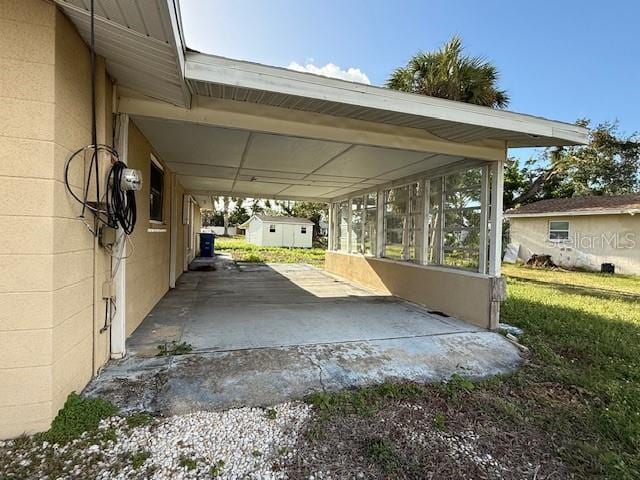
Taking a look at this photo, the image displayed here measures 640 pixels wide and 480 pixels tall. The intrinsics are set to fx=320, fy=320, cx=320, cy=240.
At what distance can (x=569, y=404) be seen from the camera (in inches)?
107

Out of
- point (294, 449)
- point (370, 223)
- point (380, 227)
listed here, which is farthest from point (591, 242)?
point (294, 449)

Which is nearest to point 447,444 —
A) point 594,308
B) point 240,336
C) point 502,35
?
point 240,336

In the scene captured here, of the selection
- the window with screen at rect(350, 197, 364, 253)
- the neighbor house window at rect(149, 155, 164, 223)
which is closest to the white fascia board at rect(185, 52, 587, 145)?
the neighbor house window at rect(149, 155, 164, 223)

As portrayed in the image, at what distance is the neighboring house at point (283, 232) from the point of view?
26.3m

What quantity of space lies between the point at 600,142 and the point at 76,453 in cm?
2679

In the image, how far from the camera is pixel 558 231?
14.8 m

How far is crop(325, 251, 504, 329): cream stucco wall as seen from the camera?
4688 mm

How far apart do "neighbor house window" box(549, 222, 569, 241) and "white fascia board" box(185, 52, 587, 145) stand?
42.9 ft

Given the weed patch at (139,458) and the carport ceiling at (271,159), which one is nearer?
the weed patch at (139,458)

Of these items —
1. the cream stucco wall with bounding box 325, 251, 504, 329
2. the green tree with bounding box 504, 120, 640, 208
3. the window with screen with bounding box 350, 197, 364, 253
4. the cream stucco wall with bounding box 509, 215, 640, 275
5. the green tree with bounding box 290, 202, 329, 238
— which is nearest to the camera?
the cream stucco wall with bounding box 325, 251, 504, 329

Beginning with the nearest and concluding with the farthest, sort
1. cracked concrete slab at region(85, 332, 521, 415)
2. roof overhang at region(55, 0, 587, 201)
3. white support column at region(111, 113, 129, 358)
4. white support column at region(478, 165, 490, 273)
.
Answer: roof overhang at region(55, 0, 587, 201) < cracked concrete slab at region(85, 332, 521, 415) < white support column at region(111, 113, 129, 358) < white support column at region(478, 165, 490, 273)

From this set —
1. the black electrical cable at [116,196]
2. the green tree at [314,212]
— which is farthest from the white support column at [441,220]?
the green tree at [314,212]

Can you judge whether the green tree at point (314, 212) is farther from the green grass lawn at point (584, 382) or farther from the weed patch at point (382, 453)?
the weed patch at point (382, 453)

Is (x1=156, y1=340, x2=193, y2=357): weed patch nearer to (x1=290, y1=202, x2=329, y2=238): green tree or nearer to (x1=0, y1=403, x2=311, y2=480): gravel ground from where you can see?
(x1=0, y1=403, x2=311, y2=480): gravel ground
